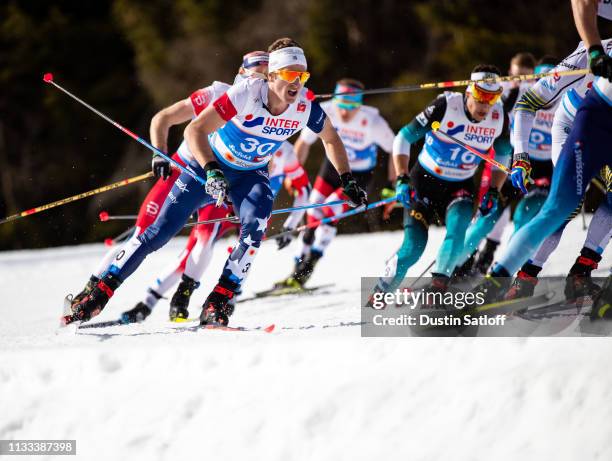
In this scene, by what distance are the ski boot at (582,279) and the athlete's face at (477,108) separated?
51.7 inches

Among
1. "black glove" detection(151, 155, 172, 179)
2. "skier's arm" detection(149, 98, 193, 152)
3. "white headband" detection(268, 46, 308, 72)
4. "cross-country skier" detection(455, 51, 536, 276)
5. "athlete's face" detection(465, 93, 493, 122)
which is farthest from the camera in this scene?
"cross-country skier" detection(455, 51, 536, 276)

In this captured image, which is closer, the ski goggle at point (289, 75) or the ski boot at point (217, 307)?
the ski goggle at point (289, 75)

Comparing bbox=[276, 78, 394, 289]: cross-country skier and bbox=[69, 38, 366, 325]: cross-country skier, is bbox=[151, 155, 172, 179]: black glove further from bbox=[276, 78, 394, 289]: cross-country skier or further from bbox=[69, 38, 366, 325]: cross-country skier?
bbox=[276, 78, 394, 289]: cross-country skier

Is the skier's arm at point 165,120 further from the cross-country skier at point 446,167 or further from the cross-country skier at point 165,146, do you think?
the cross-country skier at point 446,167

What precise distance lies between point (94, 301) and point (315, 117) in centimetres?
188

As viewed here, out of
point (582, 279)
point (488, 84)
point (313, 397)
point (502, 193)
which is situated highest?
point (488, 84)

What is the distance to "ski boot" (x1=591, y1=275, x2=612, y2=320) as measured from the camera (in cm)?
A: 498

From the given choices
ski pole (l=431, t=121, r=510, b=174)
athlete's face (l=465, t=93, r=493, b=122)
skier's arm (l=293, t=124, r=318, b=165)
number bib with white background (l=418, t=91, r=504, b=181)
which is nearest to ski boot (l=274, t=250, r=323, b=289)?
skier's arm (l=293, t=124, r=318, b=165)

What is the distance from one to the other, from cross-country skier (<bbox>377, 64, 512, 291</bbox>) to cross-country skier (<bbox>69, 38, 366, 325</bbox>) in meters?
0.50

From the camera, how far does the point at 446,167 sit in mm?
6664

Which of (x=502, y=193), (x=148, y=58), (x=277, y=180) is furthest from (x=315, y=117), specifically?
(x=148, y=58)

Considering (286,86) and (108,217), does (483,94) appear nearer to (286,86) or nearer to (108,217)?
(286,86)

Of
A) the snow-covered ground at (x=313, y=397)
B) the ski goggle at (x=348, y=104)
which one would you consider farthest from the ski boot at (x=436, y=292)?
the ski goggle at (x=348, y=104)

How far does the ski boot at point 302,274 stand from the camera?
8.91 m
